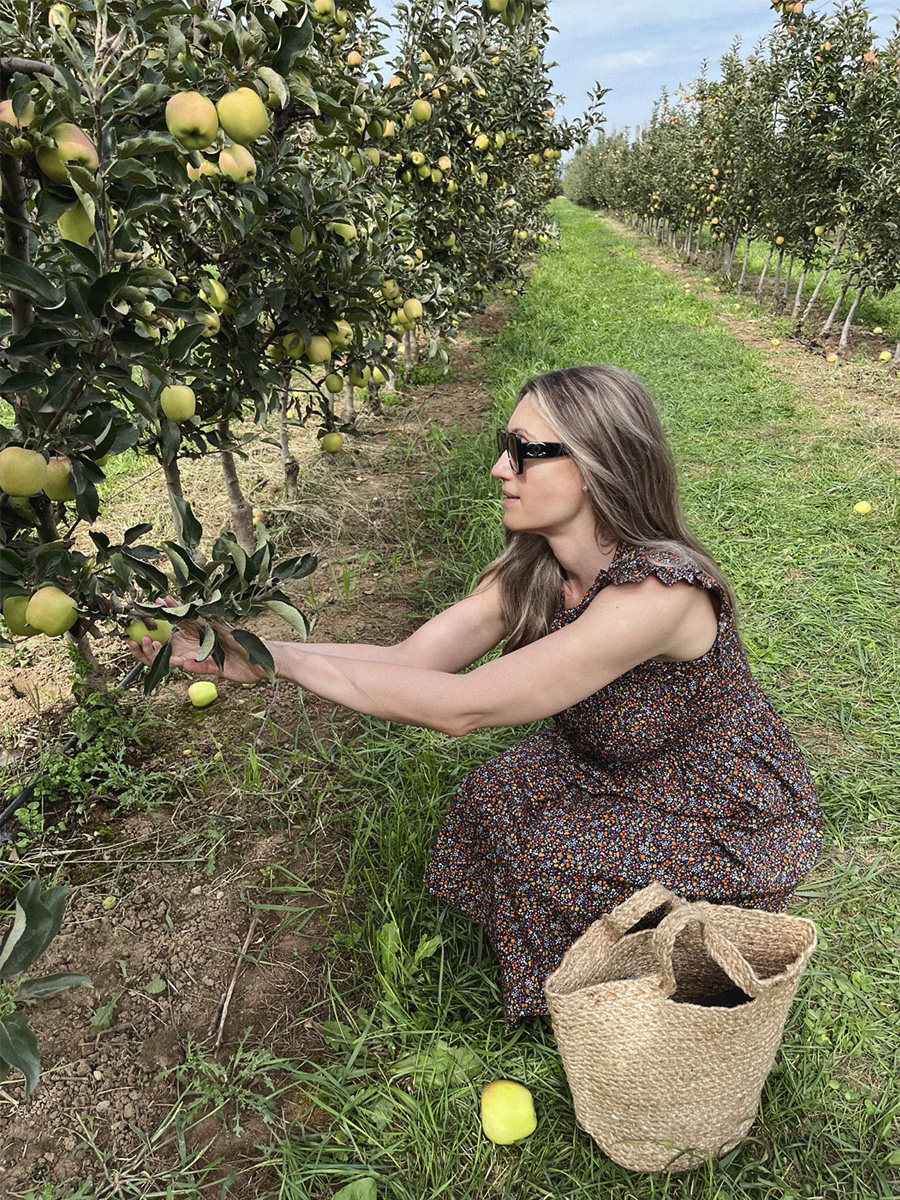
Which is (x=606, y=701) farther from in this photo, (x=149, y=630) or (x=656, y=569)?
(x=149, y=630)

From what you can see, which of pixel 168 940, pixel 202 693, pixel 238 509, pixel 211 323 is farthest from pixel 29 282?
pixel 238 509

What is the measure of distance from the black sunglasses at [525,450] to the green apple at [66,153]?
0.85 meters

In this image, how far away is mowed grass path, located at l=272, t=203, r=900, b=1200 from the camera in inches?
57.6

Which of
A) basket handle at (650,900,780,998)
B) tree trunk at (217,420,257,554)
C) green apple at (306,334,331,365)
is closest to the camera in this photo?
basket handle at (650,900,780,998)

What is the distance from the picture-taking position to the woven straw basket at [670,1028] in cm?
124

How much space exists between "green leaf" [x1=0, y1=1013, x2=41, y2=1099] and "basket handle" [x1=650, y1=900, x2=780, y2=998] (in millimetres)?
854

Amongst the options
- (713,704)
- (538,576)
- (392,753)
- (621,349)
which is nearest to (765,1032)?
(713,704)

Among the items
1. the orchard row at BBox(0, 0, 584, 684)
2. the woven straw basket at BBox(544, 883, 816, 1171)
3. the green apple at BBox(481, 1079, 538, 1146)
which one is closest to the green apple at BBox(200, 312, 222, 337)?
the orchard row at BBox(0, 0, 584, 684)

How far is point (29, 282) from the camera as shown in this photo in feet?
3.63

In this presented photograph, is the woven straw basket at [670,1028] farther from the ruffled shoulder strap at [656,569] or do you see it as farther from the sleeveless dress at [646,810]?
the ruffled shoulder strap at [656,569]

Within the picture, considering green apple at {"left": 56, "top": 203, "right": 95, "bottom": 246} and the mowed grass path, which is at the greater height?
green apple at {"left": 56, "top": 203, "right": 95, "bottom": 246}

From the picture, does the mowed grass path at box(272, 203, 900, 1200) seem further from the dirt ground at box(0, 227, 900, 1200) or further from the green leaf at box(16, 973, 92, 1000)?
the green leaf at box(16, 973, 92, 1000)

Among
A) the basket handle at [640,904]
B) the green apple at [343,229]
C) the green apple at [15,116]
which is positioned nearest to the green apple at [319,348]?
the green apple at [343,229]

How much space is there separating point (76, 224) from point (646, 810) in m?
1.40
